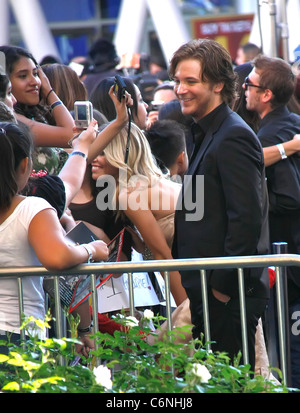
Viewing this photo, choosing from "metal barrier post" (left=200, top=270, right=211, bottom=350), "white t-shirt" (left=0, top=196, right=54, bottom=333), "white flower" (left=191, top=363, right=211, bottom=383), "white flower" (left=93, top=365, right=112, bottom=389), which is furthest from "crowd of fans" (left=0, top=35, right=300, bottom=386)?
"white flower" (left=191, top=363, right=211, bottom=383)

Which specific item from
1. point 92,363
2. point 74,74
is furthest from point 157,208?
point 92,363

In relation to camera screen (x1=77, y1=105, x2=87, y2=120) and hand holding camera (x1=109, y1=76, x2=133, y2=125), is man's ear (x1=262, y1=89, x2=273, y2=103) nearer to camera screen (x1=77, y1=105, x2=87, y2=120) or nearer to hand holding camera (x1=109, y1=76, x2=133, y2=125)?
hand holding camera (x1=109, y1=76, x2=133, y2=125)

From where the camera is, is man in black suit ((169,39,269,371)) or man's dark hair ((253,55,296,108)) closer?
man in black suit ((169,39,269,371))

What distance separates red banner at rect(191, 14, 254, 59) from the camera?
1673 cm

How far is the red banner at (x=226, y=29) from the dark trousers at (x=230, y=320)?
1318 cm

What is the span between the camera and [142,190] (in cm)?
473

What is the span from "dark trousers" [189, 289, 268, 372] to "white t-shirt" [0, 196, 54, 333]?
2.58 feet

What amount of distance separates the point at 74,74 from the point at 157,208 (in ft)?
4.72

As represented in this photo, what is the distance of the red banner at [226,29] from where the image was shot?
16.7 m

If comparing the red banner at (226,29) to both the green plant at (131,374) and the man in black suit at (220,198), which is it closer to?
the man in black suit at (220,198)

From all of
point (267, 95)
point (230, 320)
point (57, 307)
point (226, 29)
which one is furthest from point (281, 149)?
point (226, 29)

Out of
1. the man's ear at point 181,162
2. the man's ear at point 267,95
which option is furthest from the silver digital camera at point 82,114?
the man's ear at point 267,95

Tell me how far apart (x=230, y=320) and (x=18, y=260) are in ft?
3.42

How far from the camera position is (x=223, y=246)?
389 centimetres
